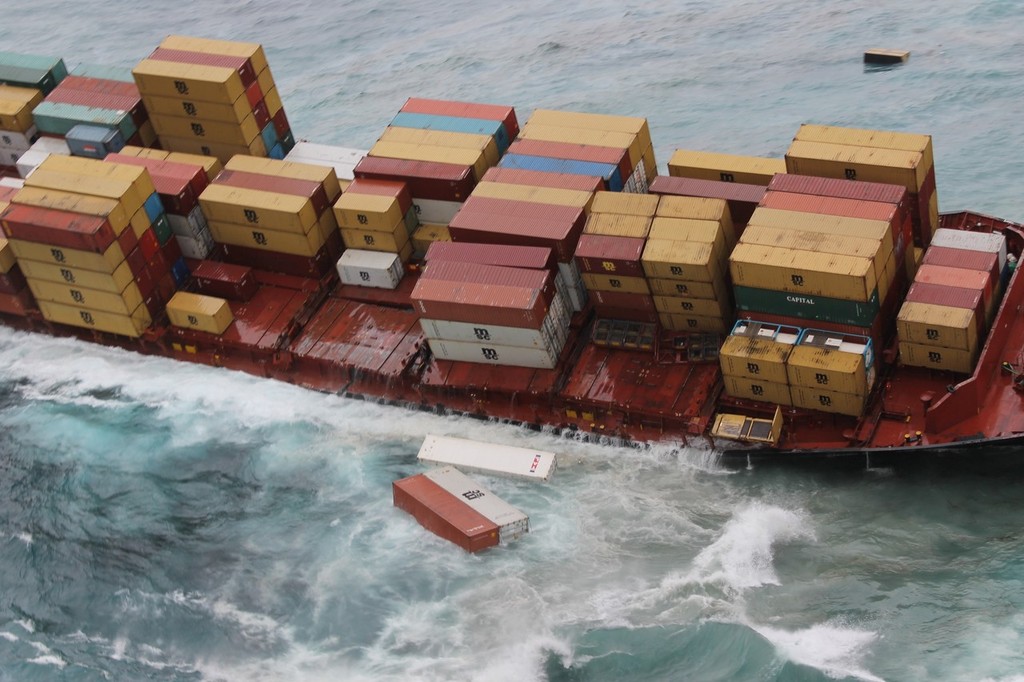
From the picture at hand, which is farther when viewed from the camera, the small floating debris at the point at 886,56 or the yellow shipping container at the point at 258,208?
the small floating debris at the point at 886,56

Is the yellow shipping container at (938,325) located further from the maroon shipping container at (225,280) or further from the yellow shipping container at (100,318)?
the yellow shipping container at (100,318)

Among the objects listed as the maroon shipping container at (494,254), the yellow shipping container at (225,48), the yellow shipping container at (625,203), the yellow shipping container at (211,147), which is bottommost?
the maroon shipping container at (494,254)

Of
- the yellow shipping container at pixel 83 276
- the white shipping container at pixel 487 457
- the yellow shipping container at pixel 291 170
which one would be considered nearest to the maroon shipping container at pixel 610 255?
the white shipping container at pixel 487 457

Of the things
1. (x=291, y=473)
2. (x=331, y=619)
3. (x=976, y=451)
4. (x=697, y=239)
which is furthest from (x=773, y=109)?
(x=331, y=619)

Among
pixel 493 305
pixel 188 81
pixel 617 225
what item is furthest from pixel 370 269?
pixel 188 81

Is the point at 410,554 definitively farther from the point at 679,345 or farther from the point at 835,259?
the point at 835,259

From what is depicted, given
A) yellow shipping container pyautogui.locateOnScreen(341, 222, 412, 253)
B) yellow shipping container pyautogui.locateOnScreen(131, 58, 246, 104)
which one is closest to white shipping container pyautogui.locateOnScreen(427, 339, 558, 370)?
yellow shipping container pyautogui.locateOnScreen(341, 222, 412, 253)

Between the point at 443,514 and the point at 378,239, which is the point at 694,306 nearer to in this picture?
the point at 443,514
